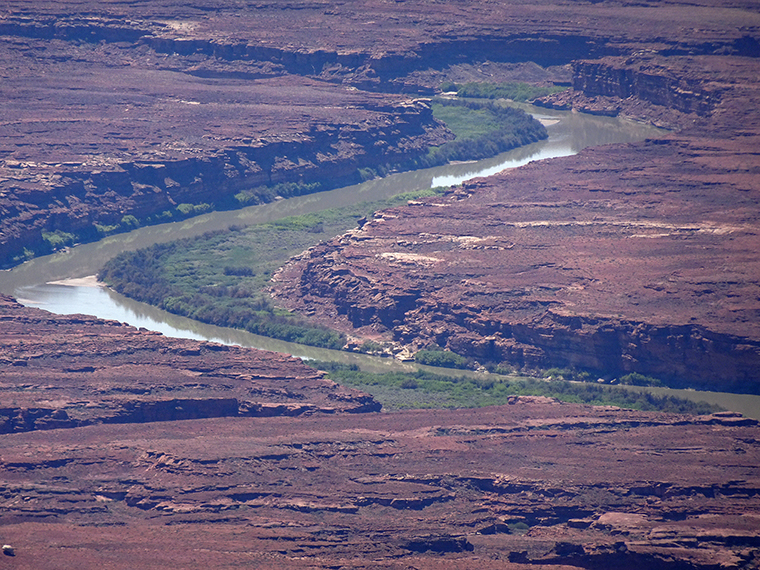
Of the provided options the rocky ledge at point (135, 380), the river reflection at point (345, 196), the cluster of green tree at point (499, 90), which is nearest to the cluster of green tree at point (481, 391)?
the rocky ledge at point (135, 380)

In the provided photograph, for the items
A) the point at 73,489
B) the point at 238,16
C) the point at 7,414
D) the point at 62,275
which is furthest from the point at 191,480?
the point at 238,16

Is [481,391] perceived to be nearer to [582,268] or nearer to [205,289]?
[582,268]

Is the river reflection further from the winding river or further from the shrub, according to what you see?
the shrub

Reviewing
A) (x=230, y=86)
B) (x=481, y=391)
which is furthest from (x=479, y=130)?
(x=481, y=391)

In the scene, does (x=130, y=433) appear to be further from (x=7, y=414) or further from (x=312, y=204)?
(x=312, y=204)

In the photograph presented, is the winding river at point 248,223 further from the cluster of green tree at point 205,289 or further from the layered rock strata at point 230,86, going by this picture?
the layered rock strata at point 230,86

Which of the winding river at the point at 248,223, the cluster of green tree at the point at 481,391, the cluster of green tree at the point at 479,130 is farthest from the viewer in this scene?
the cluster of green tree at the point at 479,130

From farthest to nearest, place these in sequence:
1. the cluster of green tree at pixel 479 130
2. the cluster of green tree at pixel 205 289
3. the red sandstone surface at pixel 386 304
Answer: the cluster of green tree at pixel 479 130, the cluster of green tree at pixel 205 289, the red sandstone surface at pixel 386 304

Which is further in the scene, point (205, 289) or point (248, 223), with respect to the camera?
point (248, 223)
